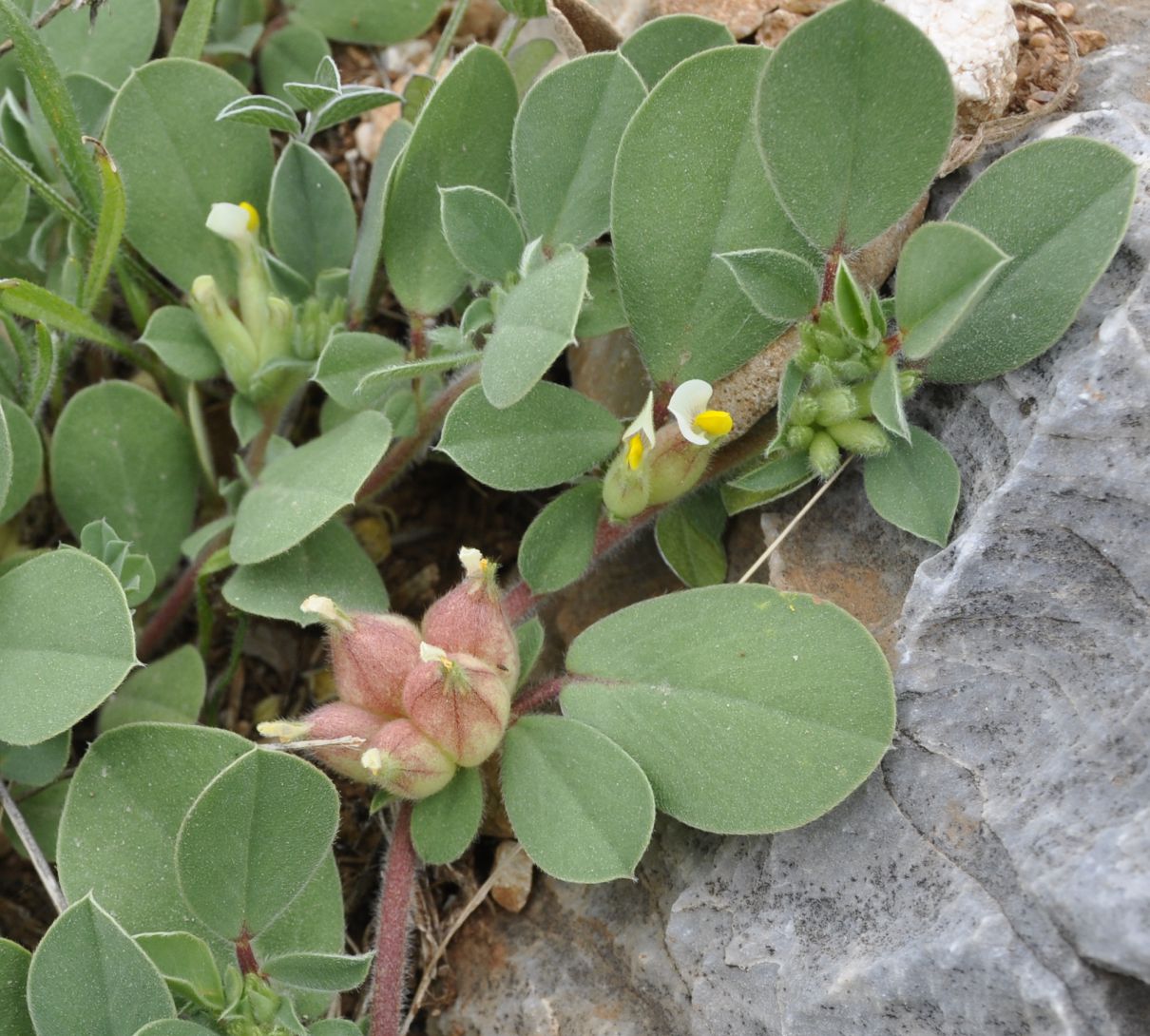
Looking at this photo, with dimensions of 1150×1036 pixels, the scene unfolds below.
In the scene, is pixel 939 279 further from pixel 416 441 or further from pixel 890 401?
pixel 416 441

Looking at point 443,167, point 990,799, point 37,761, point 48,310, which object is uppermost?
point 443,167

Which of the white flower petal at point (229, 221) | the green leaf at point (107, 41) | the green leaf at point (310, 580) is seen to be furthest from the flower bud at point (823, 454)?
the green leaf at point (107, 41)

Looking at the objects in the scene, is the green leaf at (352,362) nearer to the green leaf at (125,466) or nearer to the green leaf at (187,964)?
the green leaf at (125,466)

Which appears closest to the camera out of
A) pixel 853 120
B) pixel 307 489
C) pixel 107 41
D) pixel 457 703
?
pixel 853 120

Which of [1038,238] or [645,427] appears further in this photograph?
[645,427]

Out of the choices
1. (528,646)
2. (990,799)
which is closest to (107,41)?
(528,646)

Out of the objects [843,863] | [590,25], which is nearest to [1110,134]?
[590,25]
